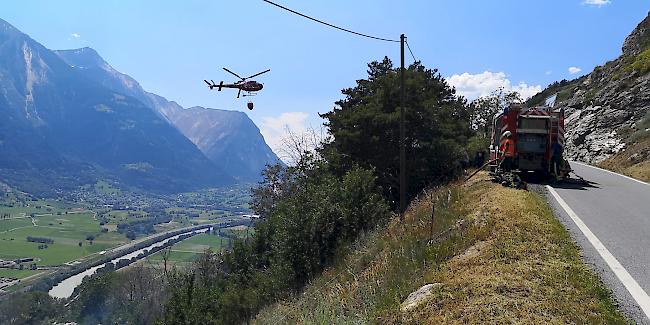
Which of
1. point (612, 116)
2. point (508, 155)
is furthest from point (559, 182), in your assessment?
point (612, 116)

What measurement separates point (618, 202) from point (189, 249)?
9861 centimetres

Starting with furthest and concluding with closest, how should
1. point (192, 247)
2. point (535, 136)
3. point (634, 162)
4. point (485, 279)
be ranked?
point (192, 247) → point (634, 162) → point (535, 136) → point (485, 279)

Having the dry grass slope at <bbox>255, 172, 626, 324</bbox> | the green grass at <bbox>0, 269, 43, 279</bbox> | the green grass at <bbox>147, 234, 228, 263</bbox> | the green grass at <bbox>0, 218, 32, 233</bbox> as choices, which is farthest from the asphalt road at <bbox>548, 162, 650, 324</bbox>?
the green grass at <bbox>0, 218, 32, 233</bbox>

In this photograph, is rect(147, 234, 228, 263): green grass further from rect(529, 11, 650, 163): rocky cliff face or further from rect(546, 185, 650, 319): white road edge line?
rect(546, 185, 650, 319): white road edge line

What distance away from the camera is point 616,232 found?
7969 millimetres

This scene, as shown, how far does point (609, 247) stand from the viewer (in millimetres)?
6910

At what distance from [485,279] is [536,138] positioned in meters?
11.0

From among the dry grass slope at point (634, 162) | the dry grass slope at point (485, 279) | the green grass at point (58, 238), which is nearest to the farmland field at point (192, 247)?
the green grass at point (58, 238)

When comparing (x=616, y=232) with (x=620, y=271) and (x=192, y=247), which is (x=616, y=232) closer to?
(x=620, y=271)

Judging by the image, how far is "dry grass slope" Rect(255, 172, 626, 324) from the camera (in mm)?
4391

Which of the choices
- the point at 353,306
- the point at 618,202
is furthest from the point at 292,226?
the point at 353,306

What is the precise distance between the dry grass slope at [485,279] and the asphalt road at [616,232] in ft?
0.76

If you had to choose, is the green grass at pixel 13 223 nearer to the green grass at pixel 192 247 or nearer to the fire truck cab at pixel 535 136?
the green grass at pixel 192 247

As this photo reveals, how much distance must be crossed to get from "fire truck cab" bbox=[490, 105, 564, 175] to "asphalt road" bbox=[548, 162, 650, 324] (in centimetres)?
94
